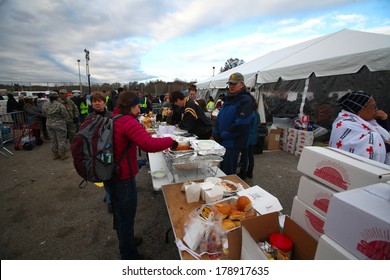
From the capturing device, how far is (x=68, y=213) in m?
2.87

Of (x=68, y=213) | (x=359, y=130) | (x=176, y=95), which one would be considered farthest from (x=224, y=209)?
(x=68, y=213)

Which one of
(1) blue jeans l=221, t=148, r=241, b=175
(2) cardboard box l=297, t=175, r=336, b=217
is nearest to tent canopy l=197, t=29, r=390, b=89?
(1) blue jeans l=221, t=148, r=241, b=175

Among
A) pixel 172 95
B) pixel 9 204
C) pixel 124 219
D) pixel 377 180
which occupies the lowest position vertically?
pixel 9 204

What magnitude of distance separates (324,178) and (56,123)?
5894mm

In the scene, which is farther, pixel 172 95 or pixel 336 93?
pixel 336 93

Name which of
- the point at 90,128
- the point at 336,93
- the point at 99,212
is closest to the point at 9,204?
the point at 99,212

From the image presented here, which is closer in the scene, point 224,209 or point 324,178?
point 324,178

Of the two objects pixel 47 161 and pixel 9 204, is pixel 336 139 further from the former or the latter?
pixel 47 161

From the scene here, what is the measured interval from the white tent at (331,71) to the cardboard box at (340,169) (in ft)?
10.9

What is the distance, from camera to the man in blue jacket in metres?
2.38

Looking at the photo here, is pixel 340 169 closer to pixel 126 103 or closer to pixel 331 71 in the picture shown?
pixel 126 103

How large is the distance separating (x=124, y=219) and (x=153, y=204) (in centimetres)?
148
